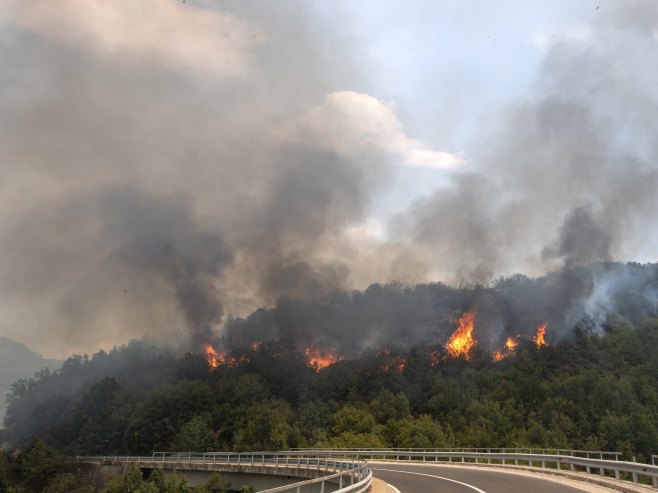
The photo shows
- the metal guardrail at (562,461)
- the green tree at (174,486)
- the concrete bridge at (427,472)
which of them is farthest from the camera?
A: the green tree at (174,486)

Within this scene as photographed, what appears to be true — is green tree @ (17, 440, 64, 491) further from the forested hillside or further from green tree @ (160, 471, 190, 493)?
green tree @ (160, 471, 190, 493)

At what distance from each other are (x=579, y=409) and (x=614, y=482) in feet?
390

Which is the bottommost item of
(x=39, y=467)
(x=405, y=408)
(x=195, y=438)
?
(x=39, y=467)

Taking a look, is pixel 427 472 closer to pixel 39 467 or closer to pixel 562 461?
pixel 562 461

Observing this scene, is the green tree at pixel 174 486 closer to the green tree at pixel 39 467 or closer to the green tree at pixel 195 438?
the green tree at pixel 39 467

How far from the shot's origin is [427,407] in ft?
504

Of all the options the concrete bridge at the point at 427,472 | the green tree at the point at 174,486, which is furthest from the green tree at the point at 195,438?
the green tree at the point at 174,486

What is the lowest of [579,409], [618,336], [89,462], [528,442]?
[89,462]

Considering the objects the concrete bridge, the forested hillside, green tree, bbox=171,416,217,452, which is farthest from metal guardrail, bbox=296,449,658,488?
green tree, bbox=171,416,217,452

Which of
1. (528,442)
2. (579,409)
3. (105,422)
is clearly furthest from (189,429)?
(579,409)

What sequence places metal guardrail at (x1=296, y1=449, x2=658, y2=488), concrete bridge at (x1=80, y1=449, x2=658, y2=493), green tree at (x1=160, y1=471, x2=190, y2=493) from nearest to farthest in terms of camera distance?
metal guardrail at (x1=296, y1=449, x2=658, y2=488) < concrete bridge at (x1=80, y1=449, x2=658, y2=493) < green tree at (x1=160, y1=471, x2=190, y2=493)

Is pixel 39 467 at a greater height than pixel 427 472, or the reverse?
pixel 427 472

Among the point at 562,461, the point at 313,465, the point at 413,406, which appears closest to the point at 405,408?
the point at 413,406

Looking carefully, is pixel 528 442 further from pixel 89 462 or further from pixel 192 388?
pixel 192 388
